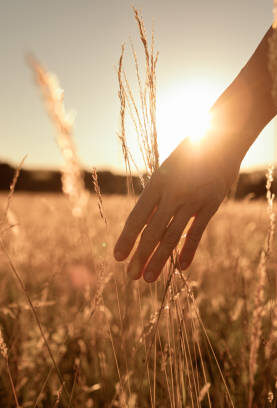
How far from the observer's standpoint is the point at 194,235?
1.11m

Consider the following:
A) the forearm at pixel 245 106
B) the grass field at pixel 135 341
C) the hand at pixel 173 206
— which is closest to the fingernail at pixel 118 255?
the hand at pixel 173 206

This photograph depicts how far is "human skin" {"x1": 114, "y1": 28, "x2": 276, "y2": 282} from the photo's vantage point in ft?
3.46

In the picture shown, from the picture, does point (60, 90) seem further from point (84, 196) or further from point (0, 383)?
point (0, 383)

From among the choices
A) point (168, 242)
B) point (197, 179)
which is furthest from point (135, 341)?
point (197, 179)

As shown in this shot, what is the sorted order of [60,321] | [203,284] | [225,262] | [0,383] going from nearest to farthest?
[0,383] → [60,321] → [225,262] → [203,284]

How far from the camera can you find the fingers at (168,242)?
1048mm

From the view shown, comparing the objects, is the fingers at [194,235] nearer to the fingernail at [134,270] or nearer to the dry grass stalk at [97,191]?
the fingernail at [134,270]

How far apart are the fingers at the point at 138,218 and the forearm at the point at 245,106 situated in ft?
0.91

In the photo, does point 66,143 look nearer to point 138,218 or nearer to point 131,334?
point 138,218

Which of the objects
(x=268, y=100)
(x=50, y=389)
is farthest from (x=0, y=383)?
(x=268, y=100)

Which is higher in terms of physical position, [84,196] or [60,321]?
[84,196]

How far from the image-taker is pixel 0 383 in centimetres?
183

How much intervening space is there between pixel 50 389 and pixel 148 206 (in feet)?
4.09

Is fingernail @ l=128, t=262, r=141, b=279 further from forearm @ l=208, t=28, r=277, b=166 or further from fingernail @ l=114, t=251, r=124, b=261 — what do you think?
forearm @ l=208, t=28, r=277, b=166
